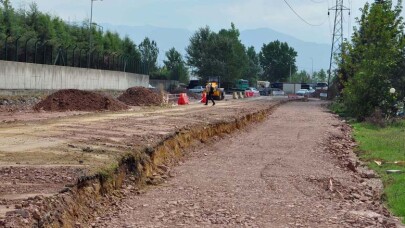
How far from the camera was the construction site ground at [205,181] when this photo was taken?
11.0 metres

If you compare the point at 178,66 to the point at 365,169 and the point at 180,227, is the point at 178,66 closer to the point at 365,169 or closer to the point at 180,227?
the point at 365,169

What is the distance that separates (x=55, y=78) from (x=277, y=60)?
138635 millimetres

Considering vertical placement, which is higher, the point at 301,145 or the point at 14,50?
the point at 14,50

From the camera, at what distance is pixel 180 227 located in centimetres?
1024

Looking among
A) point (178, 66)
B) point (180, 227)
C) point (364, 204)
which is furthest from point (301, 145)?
point (178, 66)

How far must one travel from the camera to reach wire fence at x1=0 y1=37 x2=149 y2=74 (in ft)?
134

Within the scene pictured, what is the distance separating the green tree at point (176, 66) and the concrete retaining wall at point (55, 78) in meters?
61.5

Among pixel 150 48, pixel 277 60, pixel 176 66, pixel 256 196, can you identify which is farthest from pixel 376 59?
pixel 277 60

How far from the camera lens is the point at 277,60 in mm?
182000

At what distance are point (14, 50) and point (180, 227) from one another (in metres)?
33.0

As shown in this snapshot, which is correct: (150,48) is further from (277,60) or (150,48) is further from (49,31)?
(49,31)

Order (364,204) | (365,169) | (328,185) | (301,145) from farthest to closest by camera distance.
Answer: (301,145), (365,169), (328,185), (364,204)

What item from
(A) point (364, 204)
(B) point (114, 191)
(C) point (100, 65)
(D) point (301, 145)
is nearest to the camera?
(B) point (114, 191)

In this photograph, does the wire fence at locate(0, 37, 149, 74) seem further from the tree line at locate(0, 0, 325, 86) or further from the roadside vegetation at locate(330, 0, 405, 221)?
the roadside vegetation at locate(330, 0, 405, 221)
